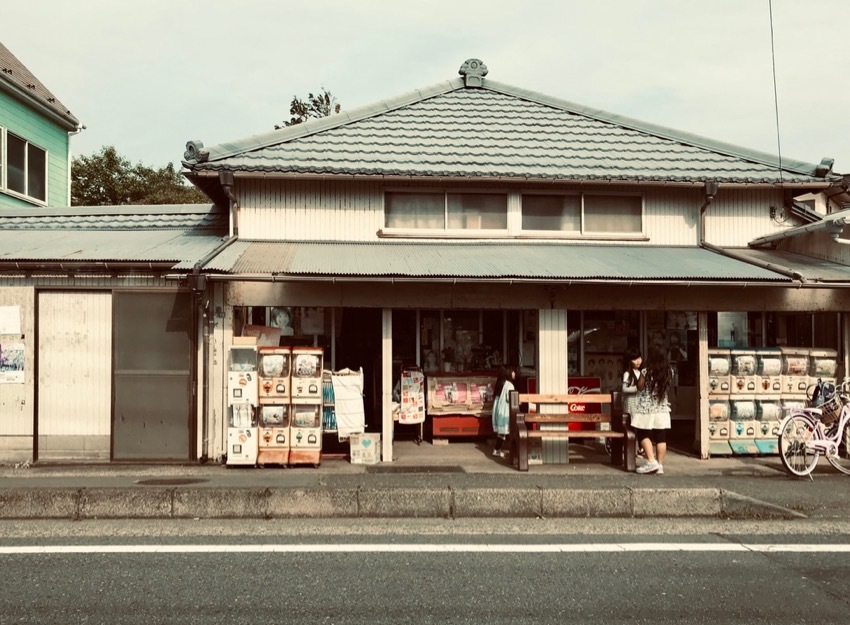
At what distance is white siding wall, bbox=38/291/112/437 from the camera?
10375 mm

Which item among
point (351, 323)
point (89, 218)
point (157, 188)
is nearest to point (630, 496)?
point (351, 323)

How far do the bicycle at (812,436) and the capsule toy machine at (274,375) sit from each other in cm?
715

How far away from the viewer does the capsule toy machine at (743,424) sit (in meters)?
11.1

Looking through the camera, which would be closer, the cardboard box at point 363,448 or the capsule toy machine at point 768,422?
the cardboard box at point 363,448

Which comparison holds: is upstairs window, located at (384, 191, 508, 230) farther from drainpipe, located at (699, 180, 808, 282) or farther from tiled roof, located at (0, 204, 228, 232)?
tiled roof, located at (0, 204, 228, 232)

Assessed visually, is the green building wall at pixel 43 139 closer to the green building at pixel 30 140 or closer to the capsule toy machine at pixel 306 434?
the green building at pixel 30 140

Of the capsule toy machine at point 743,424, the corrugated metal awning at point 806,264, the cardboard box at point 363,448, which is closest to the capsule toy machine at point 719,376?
the capsule toy machine at point 743,424

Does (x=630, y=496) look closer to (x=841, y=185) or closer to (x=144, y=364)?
(x=144, y=364)

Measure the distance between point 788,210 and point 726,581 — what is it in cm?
929

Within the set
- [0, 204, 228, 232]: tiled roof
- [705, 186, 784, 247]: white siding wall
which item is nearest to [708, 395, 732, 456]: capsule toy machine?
[705, 186, 784, 247]: white siding wall

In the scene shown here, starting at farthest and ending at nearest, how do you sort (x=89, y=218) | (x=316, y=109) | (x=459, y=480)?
1. (x=316, y=109)
2. (x=89, y=218)
3. (x=459, y=480)

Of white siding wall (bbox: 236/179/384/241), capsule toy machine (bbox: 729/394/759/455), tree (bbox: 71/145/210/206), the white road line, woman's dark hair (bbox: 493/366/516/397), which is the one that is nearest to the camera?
the white road line

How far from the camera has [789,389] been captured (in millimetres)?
11391

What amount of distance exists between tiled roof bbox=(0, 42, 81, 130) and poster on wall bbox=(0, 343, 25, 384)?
1015 cm
